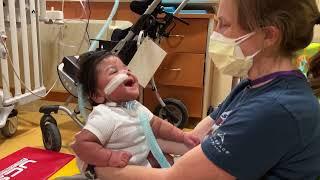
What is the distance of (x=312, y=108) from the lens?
24.8 inches

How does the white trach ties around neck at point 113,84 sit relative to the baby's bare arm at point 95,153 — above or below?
above

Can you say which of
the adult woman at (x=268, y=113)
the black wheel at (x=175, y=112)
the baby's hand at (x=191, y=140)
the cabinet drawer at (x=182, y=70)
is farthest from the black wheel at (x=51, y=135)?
the adult woman at (x=268, y=113)

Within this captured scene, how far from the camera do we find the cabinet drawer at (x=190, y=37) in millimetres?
2266

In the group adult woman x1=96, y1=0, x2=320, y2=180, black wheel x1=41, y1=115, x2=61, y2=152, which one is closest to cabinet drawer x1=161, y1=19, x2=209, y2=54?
black wheel x1=41, y1=115, x2=61, y2=152

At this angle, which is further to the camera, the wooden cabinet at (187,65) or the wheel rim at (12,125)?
the wooden cabinet at (187,65)

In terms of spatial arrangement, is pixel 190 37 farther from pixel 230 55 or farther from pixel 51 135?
pixel 230 55

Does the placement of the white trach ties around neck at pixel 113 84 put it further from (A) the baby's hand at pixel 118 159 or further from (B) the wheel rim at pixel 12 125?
(B) the wheel rim at pixel 12 125

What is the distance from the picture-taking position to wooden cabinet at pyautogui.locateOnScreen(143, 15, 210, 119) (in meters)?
2.27

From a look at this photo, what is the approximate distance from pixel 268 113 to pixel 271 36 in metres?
0.16

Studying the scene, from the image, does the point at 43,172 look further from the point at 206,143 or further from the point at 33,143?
the point at 206,143

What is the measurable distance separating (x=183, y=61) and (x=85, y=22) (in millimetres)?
844

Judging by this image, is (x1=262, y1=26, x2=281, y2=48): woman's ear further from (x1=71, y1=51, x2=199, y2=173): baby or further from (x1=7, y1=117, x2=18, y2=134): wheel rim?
(x1=7, y1=117, x2=18, y2=134): wheel rim

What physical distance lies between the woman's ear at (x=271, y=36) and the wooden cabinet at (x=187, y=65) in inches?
62.7

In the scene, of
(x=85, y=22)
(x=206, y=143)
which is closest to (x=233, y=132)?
(x=206, y=143)
